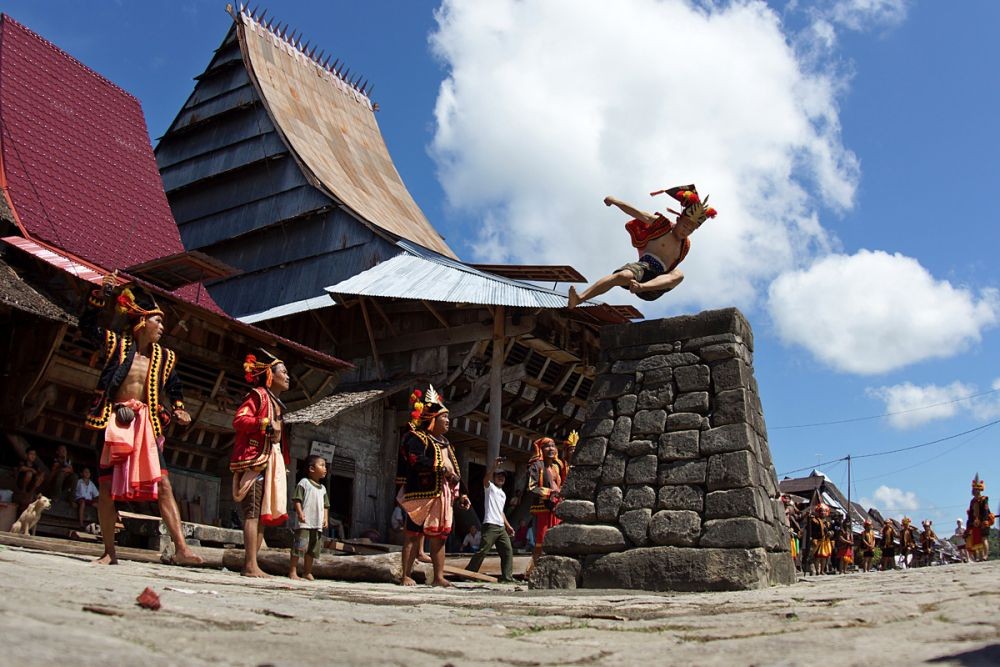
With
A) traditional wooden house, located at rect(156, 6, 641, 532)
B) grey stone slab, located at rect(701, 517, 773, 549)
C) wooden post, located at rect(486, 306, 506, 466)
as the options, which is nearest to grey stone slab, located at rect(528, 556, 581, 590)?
grey stone slab, located at rect(701, 517, 773, 549)

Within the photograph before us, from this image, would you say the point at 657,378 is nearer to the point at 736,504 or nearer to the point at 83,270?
the point at 736,504

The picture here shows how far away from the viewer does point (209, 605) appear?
4070mm

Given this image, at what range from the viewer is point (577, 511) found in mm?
7391

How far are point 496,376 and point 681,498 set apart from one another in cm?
901

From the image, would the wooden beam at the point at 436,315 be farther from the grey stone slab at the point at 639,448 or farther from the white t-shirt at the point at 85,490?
the grey stone slab at the point at 639,448

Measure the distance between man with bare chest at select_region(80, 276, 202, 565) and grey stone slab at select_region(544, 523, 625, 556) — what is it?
2.63 metres

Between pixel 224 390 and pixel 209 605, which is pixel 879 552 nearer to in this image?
pixel 224 390

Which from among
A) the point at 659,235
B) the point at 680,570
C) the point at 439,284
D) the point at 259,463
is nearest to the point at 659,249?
the point at 659,235

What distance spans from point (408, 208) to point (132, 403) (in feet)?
54.9

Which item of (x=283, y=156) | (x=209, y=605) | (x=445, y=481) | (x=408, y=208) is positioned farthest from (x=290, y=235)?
(x=209, y=605)

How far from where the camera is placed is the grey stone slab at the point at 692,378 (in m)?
7.41

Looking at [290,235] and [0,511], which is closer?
[0,511]

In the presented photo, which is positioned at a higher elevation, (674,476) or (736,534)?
(674,476)

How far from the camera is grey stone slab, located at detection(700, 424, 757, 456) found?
6.96m
